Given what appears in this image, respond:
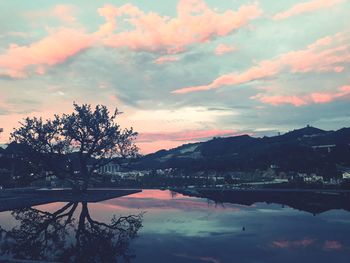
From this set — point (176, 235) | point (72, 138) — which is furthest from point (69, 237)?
point (72, 138)

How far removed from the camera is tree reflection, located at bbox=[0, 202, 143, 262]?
1486cm

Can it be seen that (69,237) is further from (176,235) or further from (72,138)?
(72,138)

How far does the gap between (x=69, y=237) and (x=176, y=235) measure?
18.9ft

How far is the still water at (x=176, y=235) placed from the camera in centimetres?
1466

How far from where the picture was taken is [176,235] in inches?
743

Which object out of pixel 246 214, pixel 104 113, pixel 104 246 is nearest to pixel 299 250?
pixel 104 246

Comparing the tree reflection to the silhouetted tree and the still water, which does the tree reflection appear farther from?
the silhouetted tree

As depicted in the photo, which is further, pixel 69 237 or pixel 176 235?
pixel 176 235

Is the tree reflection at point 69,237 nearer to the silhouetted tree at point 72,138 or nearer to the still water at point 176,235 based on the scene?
the still water at point 176,235

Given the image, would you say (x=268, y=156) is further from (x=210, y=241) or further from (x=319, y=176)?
(x=210, y=241)

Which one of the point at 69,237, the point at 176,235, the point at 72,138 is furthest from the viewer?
the point at 72,138

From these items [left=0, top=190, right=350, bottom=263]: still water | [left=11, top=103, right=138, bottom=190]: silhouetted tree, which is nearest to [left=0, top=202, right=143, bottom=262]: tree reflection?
[left=0, top=190, right=350, bottom=263]: still water

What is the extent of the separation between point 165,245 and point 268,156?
64933 mm

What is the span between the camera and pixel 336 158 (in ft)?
226
